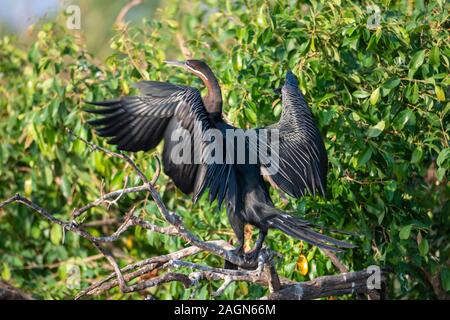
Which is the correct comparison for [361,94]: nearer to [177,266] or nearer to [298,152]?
[298,152]

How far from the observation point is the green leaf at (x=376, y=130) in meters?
5.01

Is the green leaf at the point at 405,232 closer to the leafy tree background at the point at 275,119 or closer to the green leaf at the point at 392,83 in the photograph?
the leafy tree background at the point at 275,119

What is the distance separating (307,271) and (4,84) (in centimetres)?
331

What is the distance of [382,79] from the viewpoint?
17.3 feet

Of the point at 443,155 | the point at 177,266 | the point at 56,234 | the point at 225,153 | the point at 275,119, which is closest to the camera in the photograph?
the point at 177,266

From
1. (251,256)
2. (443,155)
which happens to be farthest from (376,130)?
(251,256)

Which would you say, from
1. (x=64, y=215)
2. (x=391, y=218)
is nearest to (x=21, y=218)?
(x=64, y=215)

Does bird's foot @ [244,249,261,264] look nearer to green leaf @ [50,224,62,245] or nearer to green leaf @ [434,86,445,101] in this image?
green leaf @ [434,86,445,101]

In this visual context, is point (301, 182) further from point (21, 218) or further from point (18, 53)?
point (18, 53)

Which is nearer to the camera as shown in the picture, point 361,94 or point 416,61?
point 416,61

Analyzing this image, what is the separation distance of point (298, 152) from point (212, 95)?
1.97 feet

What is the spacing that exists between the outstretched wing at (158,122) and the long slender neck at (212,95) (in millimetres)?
346

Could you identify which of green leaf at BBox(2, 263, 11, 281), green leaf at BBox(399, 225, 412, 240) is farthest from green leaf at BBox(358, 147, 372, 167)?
green leaf at BBox(2, 263, 11, 281)

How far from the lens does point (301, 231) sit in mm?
4441
